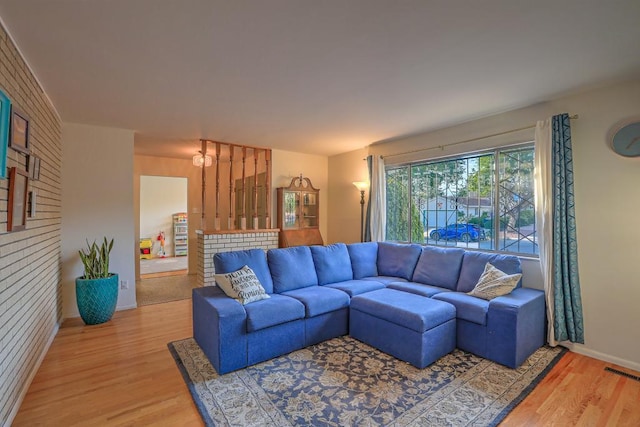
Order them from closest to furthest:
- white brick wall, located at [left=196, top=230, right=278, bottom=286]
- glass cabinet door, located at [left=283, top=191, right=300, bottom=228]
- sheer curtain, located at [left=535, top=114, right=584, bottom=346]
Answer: sheer curtain, located at [left=535, top=114, right=584, bottom=346] → white brick wall, located at [left=196, top=230, right=278, bottom=286] → glass cabinet door, located at [left=283, top=191, right=300, bottom=228]

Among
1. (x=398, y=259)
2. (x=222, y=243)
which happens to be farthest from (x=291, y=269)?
(x=222, y=243)

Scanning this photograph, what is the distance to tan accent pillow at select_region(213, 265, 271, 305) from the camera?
2.72 m

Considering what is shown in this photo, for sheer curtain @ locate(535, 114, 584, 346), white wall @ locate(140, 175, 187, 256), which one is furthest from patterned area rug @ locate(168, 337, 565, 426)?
white wall @ locate(140, 175, 187, 256)

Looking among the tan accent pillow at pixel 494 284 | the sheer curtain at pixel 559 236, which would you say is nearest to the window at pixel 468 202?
the sheer curtain at pixel 559 236

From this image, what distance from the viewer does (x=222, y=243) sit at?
473 cm

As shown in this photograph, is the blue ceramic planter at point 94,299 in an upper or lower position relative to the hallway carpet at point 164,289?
upper

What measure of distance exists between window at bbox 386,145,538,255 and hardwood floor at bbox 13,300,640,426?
1.32 m

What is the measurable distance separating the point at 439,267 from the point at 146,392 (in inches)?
122

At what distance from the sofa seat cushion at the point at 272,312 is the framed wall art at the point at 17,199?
1.69 metres

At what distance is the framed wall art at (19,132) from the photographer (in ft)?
6.21

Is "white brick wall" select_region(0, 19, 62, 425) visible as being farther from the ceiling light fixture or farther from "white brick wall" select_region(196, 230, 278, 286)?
"white brick wall" select_region(196, 230, 278, 286)

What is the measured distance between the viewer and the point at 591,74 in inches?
95.5

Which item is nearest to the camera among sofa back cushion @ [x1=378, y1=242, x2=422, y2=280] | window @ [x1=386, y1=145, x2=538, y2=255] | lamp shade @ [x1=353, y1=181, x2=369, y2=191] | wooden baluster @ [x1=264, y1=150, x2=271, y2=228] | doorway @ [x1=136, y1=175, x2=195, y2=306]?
window @ [x1=386, y1=145, x2=538, y2=255]

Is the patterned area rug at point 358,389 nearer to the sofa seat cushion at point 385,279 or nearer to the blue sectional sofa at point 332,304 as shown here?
the blue sectional sofa at point 332,304
